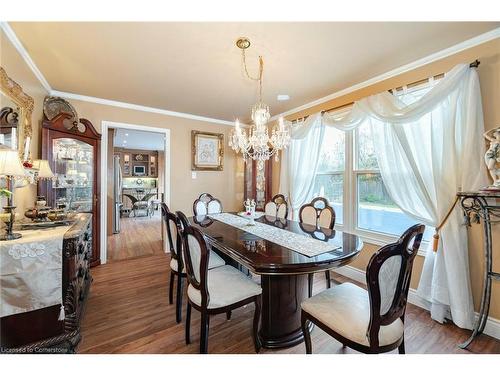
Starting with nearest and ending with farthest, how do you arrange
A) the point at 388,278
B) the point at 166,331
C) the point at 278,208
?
the point at 388,278 < the point at 166,331 < the point at 278,208

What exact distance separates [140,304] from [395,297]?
223cm

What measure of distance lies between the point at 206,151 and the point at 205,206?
4.35ft

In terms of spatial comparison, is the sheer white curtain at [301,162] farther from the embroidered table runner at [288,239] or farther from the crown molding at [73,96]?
the crown molding at [73,96]

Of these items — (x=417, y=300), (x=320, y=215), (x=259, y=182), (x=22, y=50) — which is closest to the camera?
(x=22, y=50)

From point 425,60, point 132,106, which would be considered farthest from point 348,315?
point 132,106

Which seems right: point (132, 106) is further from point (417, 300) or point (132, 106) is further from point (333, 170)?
point (417, 300)

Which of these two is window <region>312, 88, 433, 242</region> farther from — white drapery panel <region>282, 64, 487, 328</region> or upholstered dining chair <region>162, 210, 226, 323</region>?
upholstered dining chair <region>162, 210, 226, 323</region>

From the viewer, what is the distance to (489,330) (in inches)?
69.1

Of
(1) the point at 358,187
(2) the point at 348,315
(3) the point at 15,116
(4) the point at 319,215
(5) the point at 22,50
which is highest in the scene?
(5) the point at 22,50

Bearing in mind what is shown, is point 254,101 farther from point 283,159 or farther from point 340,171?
point 340,171

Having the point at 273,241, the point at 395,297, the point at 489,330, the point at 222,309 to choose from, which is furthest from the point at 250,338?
the point at 489,330

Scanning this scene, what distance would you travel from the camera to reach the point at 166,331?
1790 mm

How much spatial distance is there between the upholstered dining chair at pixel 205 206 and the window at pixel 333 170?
1626 mm

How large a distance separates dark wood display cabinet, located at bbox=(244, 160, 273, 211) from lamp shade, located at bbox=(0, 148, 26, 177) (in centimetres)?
321
